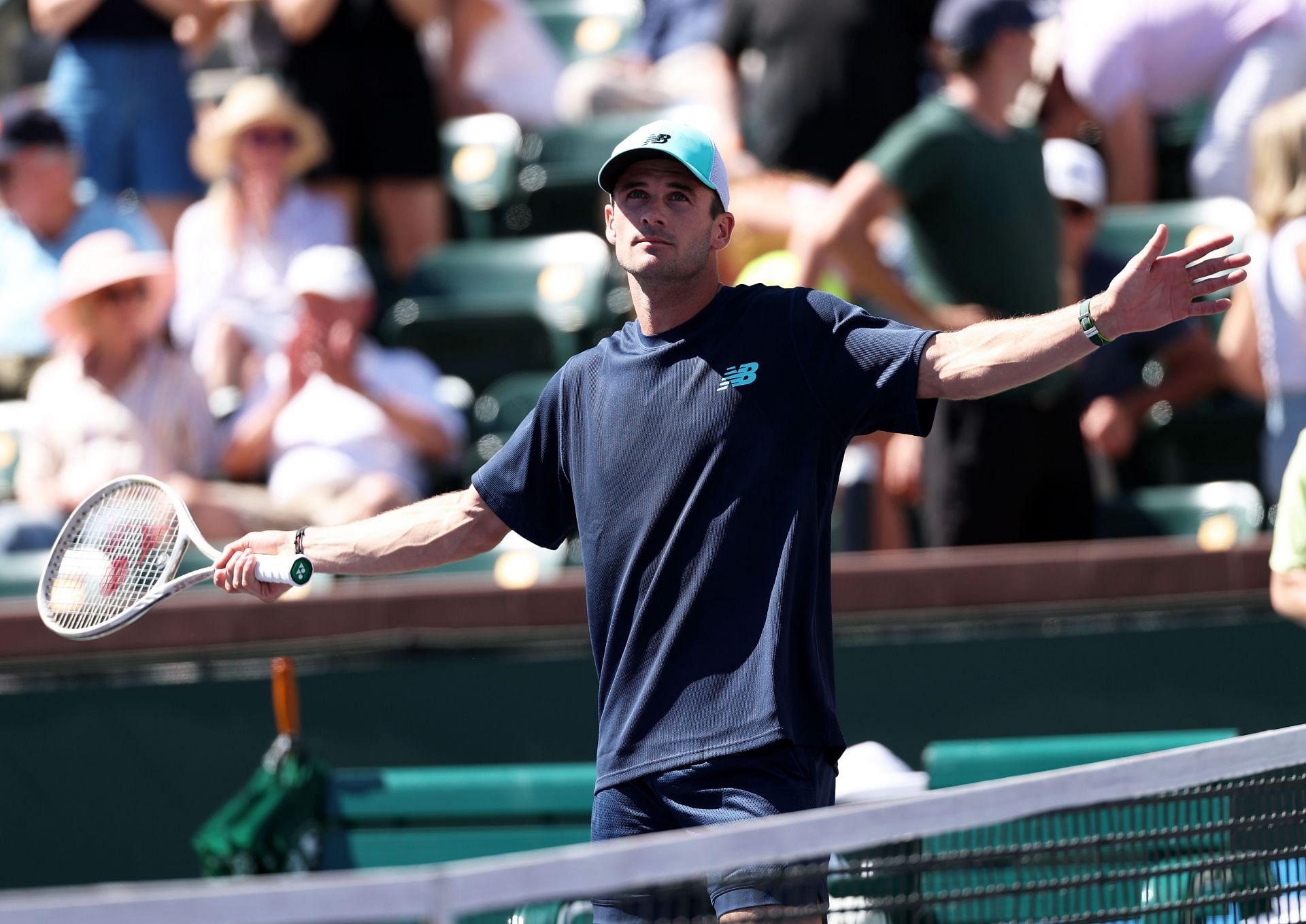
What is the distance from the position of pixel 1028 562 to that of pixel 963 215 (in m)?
0.97

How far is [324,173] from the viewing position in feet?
22.1

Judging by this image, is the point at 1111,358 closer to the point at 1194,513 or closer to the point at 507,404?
the point at 1194,513

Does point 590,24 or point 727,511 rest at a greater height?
point 590,24

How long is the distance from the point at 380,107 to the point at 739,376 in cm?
416

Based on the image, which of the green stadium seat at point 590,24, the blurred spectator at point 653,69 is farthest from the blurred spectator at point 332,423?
→ the green stadium seat at point 590,24

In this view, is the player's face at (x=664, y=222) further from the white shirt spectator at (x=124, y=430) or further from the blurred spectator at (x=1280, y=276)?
the white shirt spectator at (x=124, y=430)

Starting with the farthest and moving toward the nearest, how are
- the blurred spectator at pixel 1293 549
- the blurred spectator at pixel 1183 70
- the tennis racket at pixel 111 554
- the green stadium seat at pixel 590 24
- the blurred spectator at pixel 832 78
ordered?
1. the green stadium seat at pixel 590 24
2. the blurred spectator at pixel 832 78
3. the blurred spectator at pixel 1183 70
4. the blurred spectator at pixel 1293 549
5. the tennis racket at pixel 111 554

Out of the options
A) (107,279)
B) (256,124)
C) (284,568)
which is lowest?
(284,568)

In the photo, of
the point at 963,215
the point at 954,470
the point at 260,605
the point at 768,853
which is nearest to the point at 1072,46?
the point at 963,215

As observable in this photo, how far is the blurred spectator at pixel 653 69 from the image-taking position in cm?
714

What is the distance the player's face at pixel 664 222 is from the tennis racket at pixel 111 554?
42.6 inches

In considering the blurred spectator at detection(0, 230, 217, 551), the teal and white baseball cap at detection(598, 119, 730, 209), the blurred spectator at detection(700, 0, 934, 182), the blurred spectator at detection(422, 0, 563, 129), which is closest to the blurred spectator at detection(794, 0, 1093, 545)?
the blurred spectator at detection(700, 0, 934, 182)

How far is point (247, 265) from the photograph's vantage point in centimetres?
638

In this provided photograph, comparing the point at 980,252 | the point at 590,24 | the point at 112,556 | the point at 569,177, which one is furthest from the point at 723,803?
the point at 590,24
